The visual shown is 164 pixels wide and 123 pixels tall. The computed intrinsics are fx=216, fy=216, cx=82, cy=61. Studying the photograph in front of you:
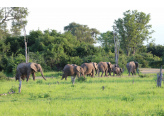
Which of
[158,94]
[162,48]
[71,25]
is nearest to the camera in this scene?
[158,94]

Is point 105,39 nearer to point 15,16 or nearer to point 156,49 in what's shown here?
point 156,49

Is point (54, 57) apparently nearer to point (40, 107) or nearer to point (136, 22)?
point (136, 22)

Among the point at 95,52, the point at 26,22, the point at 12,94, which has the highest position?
the point at 26,22

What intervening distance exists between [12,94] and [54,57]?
941 inches

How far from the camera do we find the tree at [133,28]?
47812 mm

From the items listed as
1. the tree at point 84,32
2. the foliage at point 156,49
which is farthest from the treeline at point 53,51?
the tree at point 84,32

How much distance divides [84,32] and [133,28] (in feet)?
55.7

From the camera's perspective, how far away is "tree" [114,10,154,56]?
1882 inches

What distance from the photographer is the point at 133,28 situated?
155 feet

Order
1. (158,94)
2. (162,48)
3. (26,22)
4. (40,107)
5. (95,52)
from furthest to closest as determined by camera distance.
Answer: (162,48), (95,52), (26,22), (158,94), (40,107)

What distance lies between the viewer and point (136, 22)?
4919 cm

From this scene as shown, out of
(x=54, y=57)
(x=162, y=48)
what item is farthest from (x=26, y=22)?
(x=162, y=48)

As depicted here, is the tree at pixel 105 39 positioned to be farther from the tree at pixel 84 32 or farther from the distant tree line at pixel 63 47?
the distant tree line at pixel 63 47

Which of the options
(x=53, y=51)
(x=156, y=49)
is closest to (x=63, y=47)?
(x=53, y=51)
